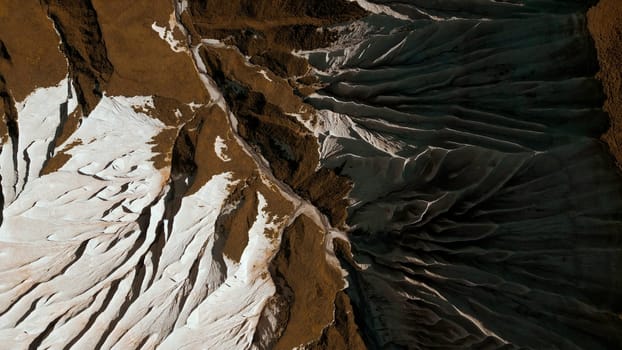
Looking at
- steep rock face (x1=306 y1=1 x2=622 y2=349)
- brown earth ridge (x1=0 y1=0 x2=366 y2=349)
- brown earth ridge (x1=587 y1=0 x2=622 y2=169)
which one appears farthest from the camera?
brown earth ridge (x1=0 y1=0 x2=366 y2=349)

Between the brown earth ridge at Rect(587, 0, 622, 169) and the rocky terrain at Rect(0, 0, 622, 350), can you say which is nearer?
the brown earth ridge at Rect(587, 0, 622, 169)

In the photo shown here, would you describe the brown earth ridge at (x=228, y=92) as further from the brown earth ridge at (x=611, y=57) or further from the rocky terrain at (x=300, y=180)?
the brown earth ridge at (x=611, y=57)

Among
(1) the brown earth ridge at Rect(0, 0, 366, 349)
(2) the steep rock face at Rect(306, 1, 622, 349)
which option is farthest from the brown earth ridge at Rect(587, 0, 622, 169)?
(1) the brown earth ridge at Rect(0, 0, 366, 349)

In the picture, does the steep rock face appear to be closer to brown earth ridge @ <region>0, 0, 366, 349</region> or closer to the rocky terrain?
the rocky terrain

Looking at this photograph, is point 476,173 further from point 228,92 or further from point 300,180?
point 228,92

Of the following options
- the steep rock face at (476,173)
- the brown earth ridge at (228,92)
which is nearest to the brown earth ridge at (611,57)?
the steep rock face at (476,173)

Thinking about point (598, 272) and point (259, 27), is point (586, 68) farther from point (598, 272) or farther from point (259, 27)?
point (259, 27)

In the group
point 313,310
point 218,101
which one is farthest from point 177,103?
point 313,310
